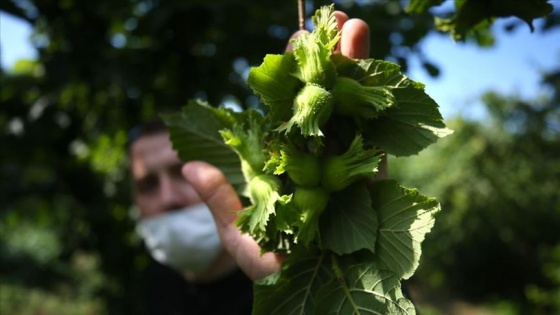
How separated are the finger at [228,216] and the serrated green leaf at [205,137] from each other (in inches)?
0.7

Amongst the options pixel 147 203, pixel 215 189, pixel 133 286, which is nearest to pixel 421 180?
pixel 133 286

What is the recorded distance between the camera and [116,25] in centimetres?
270

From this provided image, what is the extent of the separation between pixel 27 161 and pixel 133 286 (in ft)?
2.65

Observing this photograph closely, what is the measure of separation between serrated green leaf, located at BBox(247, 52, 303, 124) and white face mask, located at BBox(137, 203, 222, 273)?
1.19 m

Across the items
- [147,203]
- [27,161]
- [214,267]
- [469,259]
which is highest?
[27,161]

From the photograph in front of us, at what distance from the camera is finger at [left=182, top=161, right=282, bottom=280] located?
0.92m

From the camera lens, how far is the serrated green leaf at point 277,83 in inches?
27.8

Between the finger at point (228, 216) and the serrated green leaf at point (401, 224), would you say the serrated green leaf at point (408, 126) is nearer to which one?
the serrated green leaf at point (401, 224)

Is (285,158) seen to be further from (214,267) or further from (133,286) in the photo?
(133,286)

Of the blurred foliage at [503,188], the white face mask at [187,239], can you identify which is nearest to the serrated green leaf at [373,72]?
the white face mask at [187,239]

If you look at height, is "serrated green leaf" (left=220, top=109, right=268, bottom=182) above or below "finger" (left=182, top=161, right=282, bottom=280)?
above

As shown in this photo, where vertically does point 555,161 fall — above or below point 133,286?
below

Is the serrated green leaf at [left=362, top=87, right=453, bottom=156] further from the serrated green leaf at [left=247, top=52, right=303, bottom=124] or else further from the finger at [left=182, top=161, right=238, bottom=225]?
the finger at [left=182, top=161, right=238, bottom=225]

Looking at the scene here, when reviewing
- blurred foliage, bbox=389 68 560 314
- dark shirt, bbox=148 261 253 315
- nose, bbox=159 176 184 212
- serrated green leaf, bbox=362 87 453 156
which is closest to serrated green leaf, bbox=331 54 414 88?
serrated green leaf, bbox=362 87 453 156
